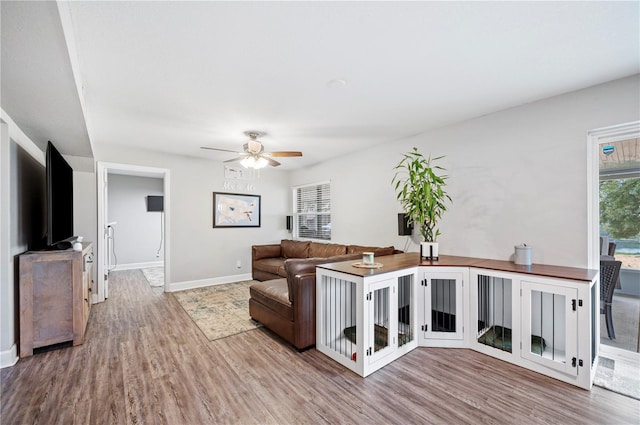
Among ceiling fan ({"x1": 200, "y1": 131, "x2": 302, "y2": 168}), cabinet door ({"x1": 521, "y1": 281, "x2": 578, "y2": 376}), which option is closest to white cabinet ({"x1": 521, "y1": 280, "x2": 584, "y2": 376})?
cabinet door ({"x1": 521, "y1": 281, "x2": 578, "y2": 376})

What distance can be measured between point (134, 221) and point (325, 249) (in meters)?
5.45

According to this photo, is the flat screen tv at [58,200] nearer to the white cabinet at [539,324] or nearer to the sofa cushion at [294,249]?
the sofa cushion at [294,249]

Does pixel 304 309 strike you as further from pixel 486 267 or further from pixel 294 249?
pixel 294 249

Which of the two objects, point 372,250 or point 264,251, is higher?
point 372,250

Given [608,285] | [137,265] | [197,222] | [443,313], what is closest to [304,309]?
[443,313]

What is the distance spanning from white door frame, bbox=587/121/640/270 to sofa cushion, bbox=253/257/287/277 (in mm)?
3949

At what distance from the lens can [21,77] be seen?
1789mm

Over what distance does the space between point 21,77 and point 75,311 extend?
7.34 ft

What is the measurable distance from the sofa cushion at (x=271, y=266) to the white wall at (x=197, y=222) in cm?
50

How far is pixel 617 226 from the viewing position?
2.60 metres

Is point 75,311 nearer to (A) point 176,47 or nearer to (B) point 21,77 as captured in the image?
(B) point 21,77

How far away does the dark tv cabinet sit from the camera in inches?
103

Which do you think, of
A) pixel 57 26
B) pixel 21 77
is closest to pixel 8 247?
pixel 21 77

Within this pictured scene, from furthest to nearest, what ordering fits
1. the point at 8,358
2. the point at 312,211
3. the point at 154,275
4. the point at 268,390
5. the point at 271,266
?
the point at 154,275 < the point at 312,211 < the point at 271,266 < the point at 8,358 < the point at 268,390
